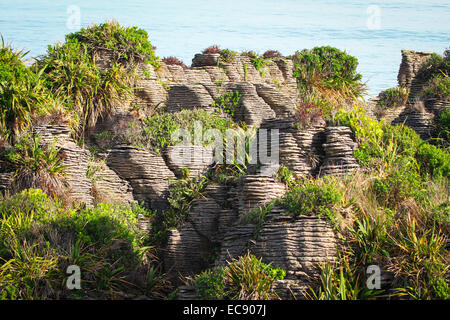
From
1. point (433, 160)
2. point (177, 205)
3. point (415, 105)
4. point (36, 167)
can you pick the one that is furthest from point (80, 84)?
point (415, 105)

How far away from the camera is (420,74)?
27141mm

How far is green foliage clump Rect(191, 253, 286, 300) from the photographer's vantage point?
12688 mm

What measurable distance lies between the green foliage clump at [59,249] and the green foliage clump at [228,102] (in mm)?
6155

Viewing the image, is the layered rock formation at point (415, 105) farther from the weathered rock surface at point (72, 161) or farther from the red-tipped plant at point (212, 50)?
the weathered rock surface at point (72, 161)

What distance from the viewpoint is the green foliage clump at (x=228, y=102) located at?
2048 centimetres

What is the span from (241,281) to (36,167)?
260 inches

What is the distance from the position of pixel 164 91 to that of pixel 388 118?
9317mm

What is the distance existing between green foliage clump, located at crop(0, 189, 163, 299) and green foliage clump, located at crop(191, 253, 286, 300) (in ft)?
7.24

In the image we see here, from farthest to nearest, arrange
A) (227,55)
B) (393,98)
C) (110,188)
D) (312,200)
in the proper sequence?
(393,98)
(227,55)
(110,188)
(312,200)

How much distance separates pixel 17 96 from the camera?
17297 mm

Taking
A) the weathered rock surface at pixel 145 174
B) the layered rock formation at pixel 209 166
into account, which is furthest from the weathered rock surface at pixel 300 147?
the weathered rock surface at pixel 145 174

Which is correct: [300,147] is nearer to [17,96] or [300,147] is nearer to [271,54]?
[17,96]

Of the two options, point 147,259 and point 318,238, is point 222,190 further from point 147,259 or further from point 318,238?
point 318,238
